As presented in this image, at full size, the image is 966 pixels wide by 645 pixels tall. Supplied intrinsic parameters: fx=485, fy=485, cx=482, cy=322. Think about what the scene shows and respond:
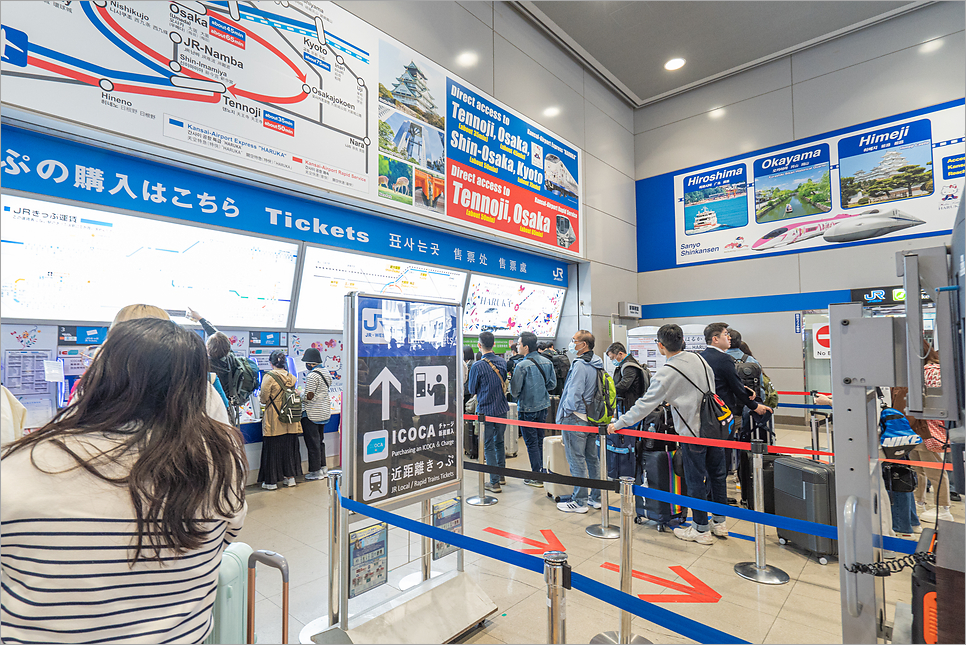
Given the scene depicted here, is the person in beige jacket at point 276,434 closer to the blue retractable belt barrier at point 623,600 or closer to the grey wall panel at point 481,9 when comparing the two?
the blue retractable belt barrier at point 623,600

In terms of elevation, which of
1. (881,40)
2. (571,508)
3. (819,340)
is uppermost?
(881,40)

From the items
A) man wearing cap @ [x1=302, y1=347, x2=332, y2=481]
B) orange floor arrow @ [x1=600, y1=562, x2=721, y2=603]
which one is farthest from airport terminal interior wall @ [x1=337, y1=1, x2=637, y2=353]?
orange floor arrow @ [x1=600, y1=562, x2=721, y2=603]

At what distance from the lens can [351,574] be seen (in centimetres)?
244

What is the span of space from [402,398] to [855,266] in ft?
29.8

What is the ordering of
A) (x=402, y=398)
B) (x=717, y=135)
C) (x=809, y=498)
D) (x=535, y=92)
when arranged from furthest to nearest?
1. (x=717, y=135)
2. (x=535, y=92)
3. (x=809, y=498)
4. (x=402, y=398)

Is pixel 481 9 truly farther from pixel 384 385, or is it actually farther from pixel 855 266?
pixel 855 266

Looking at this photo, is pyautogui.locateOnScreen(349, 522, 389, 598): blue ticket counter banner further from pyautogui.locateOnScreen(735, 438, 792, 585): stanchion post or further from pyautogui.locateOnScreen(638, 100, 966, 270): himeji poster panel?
pyautogui.locateOnScreen(638, 100, 966, 270): himeji poster panel

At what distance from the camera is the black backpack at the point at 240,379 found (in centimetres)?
453

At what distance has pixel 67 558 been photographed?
3.15 feet

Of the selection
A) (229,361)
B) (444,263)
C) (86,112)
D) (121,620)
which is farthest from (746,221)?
(121,620)

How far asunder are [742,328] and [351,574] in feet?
30.2

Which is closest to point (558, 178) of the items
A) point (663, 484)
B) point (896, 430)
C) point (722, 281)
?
point (722, 281)

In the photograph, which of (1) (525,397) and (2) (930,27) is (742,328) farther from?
(1) (525,397)

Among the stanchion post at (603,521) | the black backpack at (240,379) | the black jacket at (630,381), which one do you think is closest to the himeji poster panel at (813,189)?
the black jacket at (630,381)
